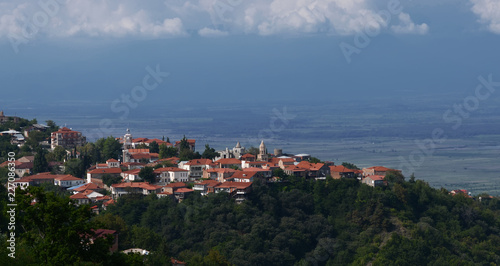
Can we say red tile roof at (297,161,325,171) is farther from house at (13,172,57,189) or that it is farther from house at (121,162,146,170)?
house at (13,172,57,189)

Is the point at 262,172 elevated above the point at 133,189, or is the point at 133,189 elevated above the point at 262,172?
the point at 262,172

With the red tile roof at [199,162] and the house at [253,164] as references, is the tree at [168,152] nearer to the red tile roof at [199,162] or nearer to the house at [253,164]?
the red tile roof at [199,162]

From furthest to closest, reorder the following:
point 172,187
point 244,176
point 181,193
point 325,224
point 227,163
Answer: point 227,163
point 244,176
point 172,187
point 181,193
point 325,224

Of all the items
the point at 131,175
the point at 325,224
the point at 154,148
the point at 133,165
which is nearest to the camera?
the point at 325,224

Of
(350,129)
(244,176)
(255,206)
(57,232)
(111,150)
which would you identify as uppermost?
(350,129)

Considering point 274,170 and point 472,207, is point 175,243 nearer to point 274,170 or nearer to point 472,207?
point 274,170

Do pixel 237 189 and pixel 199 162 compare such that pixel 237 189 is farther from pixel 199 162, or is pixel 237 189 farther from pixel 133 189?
pixel 133 189

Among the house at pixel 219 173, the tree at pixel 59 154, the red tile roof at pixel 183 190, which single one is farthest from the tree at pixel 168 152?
the red tile roof at pixel 183 190

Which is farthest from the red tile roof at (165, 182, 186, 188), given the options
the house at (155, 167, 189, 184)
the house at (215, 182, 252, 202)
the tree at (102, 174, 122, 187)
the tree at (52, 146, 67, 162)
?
the tree at (52, 146, 67, 162)

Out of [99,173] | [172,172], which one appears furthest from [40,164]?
[172,172]
